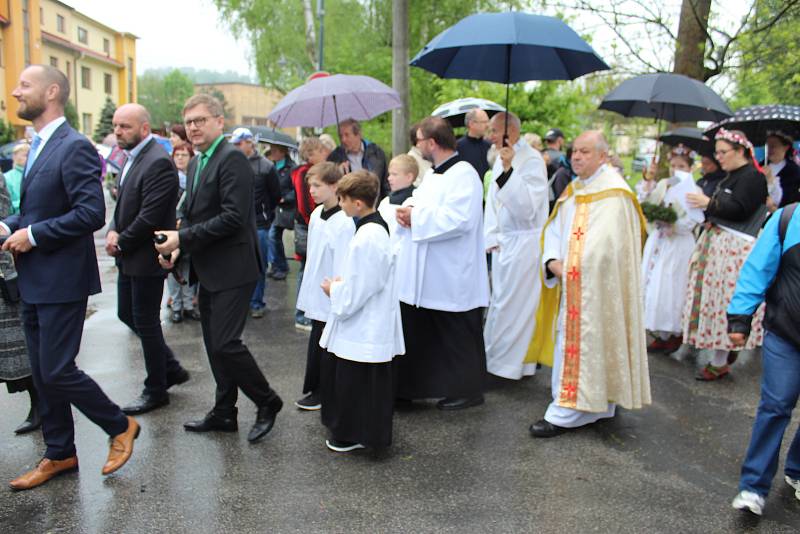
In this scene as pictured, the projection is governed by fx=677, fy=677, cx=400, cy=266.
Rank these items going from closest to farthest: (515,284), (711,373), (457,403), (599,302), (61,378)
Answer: (61,378), (599,302), (457,403), (515,284), (711,373)

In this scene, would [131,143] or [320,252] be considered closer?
[131,143]

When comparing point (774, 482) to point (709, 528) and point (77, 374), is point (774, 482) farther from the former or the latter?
point (77, 374)

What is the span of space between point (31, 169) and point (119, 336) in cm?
343

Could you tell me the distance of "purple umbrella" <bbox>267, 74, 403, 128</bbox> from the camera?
261 inches

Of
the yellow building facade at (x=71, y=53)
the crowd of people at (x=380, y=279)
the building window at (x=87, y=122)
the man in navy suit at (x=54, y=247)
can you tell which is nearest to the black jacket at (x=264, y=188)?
the crowd of people at (x=380, y=279)

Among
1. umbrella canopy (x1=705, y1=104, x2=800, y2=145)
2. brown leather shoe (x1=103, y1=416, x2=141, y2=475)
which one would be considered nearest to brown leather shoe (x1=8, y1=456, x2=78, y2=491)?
brown leather shoe (x1=103, y1=416, x2=141, y2=475)

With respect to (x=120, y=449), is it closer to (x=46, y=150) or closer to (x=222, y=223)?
(x=222, y=223)

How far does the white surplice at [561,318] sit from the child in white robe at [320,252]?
1.43 metres

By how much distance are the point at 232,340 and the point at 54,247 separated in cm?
113

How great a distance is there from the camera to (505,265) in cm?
557

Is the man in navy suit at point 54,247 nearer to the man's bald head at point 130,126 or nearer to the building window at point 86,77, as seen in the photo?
the man's bald head at point 130,126

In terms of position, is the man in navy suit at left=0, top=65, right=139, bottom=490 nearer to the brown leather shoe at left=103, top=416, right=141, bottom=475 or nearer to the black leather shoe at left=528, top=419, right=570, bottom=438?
the brown leather shoe at left=103, top=416, right=141, bottom=475

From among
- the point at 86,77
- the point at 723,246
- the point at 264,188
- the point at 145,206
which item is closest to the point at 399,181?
the point at 145,206

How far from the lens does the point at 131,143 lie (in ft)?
14.8
